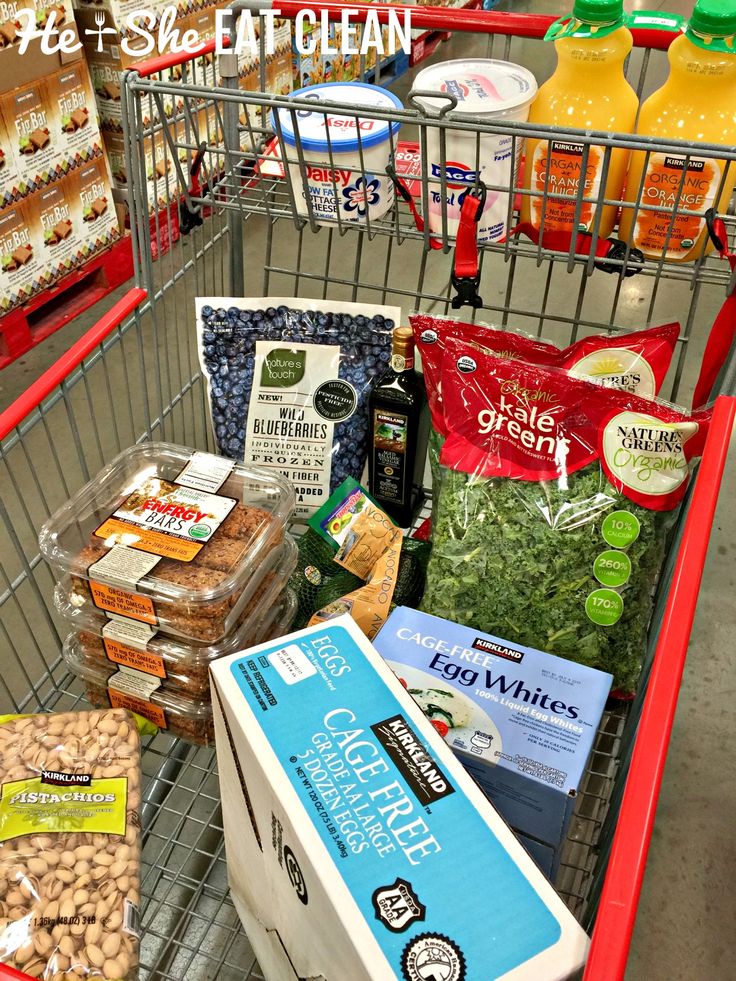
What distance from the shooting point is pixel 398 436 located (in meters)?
1.44

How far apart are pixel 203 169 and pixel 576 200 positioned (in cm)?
66

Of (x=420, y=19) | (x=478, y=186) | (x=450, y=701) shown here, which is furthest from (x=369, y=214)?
(x=450, y=701)

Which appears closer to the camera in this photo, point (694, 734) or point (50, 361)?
point (694, 734)

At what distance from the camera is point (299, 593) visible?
141cm

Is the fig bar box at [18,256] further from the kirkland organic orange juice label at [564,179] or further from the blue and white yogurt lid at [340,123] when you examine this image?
the kirkland organic orange juice label at [564,179]

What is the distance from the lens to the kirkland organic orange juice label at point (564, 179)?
3.74ft

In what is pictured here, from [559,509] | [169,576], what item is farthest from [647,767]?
[169,576]

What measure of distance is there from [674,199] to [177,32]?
2.79 meters

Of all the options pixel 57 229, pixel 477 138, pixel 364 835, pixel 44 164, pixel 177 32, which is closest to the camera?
pixel 364 835

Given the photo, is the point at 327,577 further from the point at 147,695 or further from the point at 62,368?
the point at 62,368

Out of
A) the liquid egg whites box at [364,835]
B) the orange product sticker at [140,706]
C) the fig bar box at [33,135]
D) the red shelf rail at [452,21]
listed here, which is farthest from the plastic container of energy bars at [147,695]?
the fig bar box at [33,135]

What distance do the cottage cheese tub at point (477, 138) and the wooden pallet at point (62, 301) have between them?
7.10 feet

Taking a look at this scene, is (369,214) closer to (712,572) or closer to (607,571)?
(607,571)

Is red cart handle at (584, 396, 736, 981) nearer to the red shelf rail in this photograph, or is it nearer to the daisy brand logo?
→ the daisy brand logo
